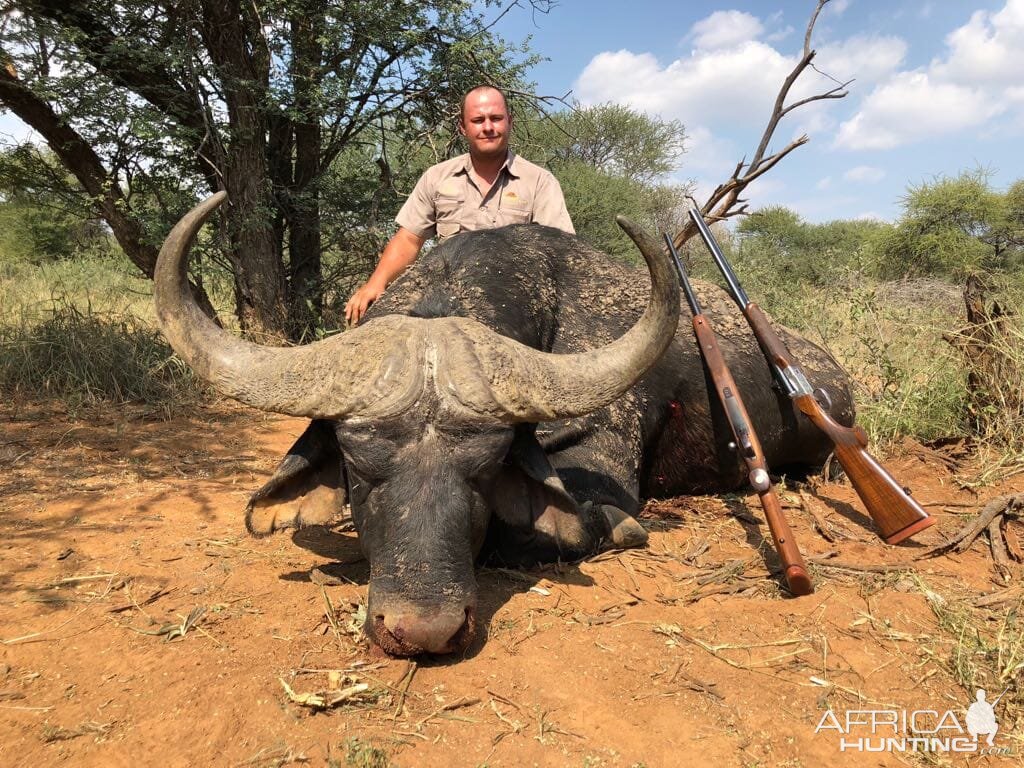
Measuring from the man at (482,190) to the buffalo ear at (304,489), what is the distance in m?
2.65

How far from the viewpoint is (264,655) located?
2.41 metres

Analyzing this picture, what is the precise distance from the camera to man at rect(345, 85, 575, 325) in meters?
5.30

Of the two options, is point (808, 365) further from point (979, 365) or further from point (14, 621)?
point (14, 621)

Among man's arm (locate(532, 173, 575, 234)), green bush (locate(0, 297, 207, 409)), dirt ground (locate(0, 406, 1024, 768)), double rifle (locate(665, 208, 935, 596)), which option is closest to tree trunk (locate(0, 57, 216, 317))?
green bush (locate(0, 297, 207, 409))

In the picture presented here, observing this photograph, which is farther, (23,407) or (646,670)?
(23,407)

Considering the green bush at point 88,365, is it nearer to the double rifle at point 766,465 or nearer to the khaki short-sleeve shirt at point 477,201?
the khaki short-sleeve shirt at point 477,201

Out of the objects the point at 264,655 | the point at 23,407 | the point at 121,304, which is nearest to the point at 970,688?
the point at 264,655

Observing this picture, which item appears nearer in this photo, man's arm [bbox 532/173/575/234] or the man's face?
the man's face

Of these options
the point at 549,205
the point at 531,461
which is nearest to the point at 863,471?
the point at 531,461

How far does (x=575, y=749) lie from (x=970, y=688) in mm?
1414

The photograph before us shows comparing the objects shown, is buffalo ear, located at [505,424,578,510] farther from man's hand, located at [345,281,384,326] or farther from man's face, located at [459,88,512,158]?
man's face, located at [459,88,512,158]

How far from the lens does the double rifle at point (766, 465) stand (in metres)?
3.02

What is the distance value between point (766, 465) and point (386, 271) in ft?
9.46

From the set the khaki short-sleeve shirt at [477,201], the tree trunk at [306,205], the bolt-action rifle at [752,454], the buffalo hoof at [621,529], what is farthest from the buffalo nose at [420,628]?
the tree trunk at [306,205]
